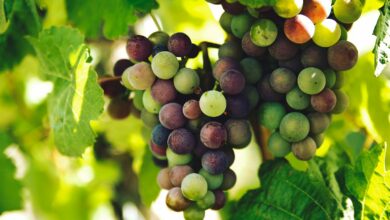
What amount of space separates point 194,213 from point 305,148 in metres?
0.31

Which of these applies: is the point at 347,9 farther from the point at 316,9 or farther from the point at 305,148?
the point at 305,148

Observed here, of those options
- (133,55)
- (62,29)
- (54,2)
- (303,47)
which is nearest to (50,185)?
(54,2)

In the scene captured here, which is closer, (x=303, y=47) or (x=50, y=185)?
(x=303, y=47)

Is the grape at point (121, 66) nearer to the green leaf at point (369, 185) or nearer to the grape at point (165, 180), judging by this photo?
the grape at point (165, 180)

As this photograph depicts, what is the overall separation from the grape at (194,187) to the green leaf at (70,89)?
29 cm

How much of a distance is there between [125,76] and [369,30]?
928 millimetres

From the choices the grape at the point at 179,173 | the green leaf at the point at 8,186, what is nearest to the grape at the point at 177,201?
the grape at the point at 179,173

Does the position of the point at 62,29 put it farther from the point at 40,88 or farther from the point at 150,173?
the point at 40,88

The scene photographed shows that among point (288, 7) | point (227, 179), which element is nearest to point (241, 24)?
point (288, 7)

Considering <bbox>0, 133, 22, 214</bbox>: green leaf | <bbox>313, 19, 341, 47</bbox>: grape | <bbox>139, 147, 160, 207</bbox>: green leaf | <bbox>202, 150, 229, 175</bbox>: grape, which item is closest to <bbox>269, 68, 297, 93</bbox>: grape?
<bbox>313, 19, 341, 47</bbox>: grape

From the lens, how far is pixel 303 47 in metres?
1.46

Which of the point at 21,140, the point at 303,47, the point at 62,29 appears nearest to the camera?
the point at 303,47

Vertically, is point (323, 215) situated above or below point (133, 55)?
below

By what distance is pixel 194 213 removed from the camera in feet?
4.85
